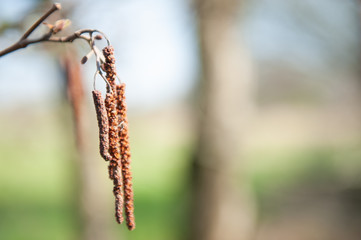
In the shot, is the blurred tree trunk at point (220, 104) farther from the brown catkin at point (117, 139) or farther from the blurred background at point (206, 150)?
the brown catkin at point (117, 139)

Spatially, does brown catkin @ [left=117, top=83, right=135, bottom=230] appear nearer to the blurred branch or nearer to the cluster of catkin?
the cluster of catkin

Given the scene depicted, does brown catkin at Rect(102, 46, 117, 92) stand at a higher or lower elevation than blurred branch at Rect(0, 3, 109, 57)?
lower

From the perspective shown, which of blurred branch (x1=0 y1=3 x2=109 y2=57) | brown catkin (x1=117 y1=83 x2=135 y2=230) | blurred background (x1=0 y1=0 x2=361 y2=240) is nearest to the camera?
blurred branch (x1=0 y1=3 x2=109 y2=57)

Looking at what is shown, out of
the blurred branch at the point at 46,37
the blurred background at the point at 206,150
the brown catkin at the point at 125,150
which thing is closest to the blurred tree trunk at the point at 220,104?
the blurred background at the point at 206,150

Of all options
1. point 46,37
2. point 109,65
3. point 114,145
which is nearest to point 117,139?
point 114,145

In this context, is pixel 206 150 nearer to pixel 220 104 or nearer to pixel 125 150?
pixel 220 104

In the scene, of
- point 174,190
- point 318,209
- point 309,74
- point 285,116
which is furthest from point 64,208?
point 285,116

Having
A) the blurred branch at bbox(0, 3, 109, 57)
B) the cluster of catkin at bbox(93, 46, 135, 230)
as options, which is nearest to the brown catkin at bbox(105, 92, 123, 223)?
the cluster of catkin at bbox(93, 46, 135, 230)
